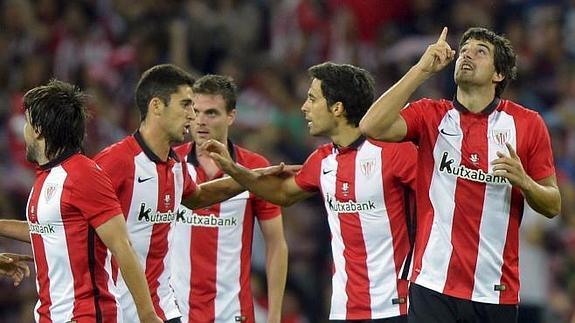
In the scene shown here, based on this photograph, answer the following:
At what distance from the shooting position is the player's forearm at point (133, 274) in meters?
6.61

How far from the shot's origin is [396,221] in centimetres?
777

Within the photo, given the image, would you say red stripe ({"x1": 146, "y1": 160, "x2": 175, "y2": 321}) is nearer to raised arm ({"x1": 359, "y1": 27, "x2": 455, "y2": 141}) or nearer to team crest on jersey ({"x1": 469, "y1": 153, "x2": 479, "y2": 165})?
raised arm ({"x1": 359, "y1": 27, "x2": 455, "y2": 141})

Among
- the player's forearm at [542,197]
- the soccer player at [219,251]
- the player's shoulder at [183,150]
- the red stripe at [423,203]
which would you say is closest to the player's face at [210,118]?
the soccer player at [219,251]

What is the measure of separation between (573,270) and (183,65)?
4.60 m

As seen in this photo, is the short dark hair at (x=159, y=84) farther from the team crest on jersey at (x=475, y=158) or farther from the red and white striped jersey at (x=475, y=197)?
the team crest on jersey at (x=475, y=158)

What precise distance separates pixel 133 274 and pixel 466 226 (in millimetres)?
1815

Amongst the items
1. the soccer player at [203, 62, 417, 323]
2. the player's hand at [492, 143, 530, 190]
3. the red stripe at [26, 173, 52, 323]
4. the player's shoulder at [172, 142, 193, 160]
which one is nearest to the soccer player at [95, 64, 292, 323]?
the soccer player at [203, 62, 417, 323]

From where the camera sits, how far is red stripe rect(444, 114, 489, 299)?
7.21 metres

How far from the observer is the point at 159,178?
7.74 meters

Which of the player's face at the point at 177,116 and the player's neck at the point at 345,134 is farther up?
the player's face at the point at 177,116

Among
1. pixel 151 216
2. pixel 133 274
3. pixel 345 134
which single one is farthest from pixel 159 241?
pixel 345 134

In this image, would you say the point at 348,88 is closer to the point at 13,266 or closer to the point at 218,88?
the point at 218,88

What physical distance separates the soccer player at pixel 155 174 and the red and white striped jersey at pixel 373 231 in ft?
3.11

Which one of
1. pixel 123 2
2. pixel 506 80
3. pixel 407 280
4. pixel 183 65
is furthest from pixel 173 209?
pixel 123 2
